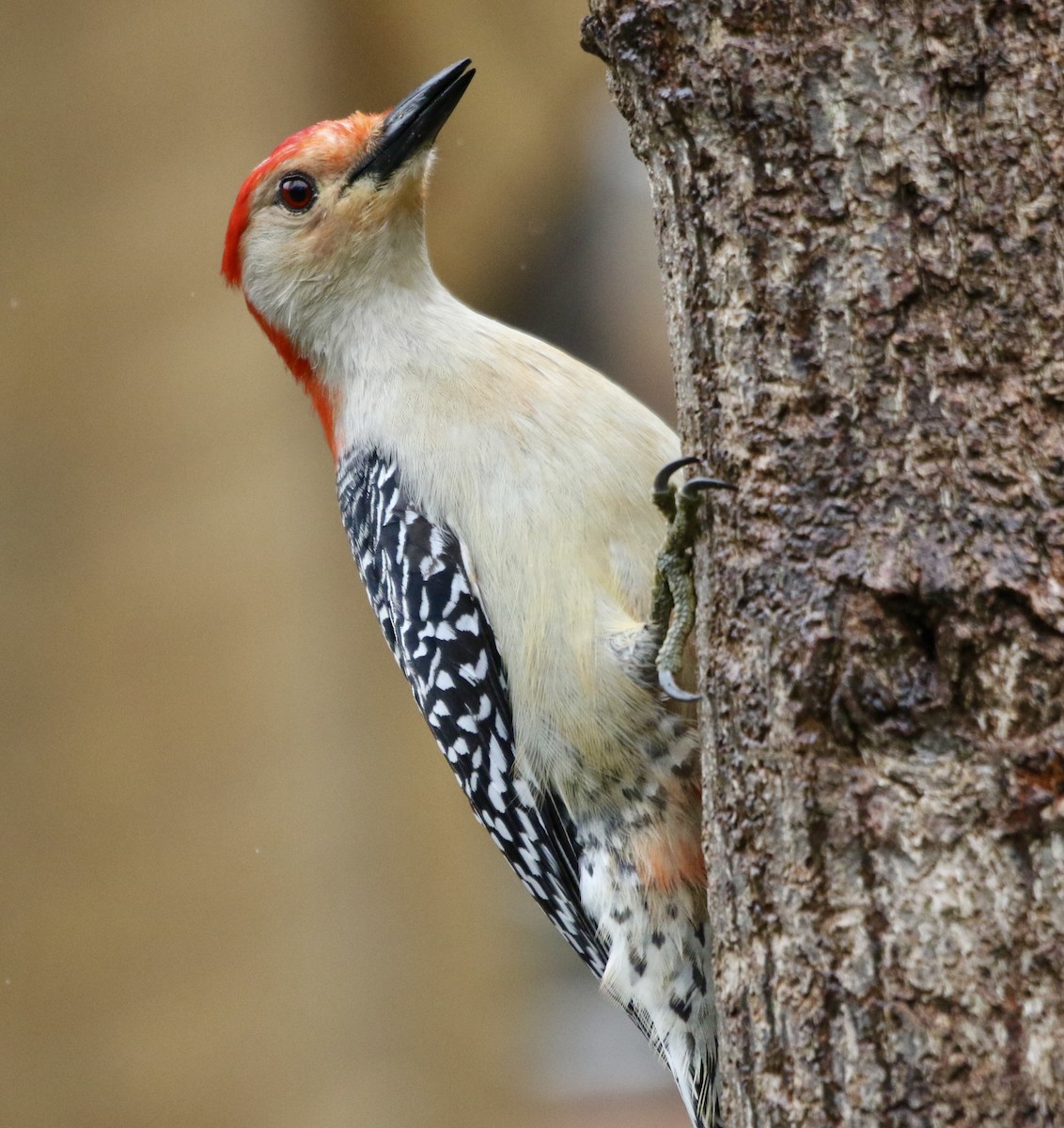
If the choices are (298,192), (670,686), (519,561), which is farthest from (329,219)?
(670,686)

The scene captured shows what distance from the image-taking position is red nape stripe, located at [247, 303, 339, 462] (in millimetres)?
4383

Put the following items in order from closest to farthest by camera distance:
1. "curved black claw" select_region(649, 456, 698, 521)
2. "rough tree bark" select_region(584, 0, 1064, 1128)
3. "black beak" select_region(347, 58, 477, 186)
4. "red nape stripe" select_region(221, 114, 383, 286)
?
"rough tree bark" select_region(584, 0, 1064, 1128) → "curved black claw" select_region(649, 456, 698, 521) → "black beak" select_region(347, 58, 477, 186) → "red nape stripe" select_region(221, 114, 383, 286)

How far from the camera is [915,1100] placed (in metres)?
2.26

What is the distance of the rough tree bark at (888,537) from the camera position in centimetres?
224

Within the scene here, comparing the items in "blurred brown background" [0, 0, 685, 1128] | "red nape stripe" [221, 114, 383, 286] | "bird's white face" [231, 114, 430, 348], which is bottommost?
"blurred brown background" [0, 0, 685, 1128]

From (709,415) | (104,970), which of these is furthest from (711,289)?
(104,970)

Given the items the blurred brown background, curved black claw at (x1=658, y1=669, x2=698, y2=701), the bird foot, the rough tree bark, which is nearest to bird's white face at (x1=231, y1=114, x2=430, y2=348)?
the bird foot

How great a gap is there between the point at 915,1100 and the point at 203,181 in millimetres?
5976

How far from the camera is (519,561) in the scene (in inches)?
140

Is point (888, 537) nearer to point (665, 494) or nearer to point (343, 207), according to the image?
point (665, 494)

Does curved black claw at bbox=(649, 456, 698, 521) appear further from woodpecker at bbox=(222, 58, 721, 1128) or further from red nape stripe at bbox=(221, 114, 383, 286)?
red nape stripe at bbox=(221, 114, 383, 286)

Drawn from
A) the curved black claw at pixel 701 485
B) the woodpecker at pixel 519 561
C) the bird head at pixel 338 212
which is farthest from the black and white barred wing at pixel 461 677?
the curved black claw at pixel 701 485

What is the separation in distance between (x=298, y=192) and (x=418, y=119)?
0.46 meters

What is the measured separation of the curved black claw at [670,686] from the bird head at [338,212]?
1.54m
